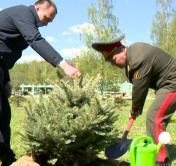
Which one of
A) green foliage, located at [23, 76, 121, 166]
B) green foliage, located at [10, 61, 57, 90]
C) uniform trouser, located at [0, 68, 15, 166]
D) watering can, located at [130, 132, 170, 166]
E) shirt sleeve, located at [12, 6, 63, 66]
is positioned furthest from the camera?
green foliage, located at [10, 61, 57, 90]

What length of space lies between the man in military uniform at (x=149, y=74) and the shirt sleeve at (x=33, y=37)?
0.45m

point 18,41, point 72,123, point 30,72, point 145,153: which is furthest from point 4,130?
point 30,72

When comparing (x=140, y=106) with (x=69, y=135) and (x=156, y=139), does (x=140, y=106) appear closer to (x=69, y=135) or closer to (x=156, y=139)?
(x=156, y=139)

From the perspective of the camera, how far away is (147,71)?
480cm

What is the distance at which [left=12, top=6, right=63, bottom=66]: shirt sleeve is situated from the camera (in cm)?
489

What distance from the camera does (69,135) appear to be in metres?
4.75

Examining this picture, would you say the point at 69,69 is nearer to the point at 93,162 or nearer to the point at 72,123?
the point at 72,123

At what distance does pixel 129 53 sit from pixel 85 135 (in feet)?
3.20

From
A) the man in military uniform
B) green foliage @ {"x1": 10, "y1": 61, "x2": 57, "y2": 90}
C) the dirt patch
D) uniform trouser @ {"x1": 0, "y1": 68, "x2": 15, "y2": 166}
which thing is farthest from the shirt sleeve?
green foliage @ {"x1": 10, "y1": 61, "x2": 57, "y2": 90}

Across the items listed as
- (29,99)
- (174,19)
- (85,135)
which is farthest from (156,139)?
(174,19)

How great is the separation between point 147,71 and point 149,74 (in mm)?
56

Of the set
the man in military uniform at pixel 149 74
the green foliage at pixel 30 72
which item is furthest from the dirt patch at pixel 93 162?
the green foliage at pixel 30 72

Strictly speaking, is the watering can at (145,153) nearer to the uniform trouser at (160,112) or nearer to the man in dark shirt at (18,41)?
the uniform trouser at (160,112)

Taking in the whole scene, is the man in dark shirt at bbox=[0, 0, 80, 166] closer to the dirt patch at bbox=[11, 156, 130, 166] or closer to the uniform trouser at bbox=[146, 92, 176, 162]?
the dirt patch at bbox=[11, 156, 130, 166]
